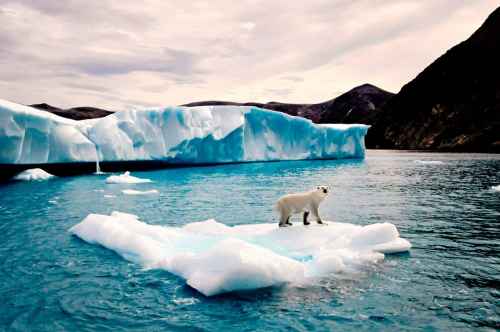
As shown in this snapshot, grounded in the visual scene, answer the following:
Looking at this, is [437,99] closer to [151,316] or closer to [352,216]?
[352,216]

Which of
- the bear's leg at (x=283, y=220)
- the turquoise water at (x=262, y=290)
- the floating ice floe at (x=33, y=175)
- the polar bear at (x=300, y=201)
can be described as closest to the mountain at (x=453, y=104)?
Answer: the floating ice floe at (x=33, y=175)

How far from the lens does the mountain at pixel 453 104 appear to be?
78537 millimetres

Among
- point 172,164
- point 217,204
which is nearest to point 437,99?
point 172,164

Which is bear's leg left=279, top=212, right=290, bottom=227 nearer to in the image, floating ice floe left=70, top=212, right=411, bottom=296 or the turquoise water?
floating ice floe left=70, top=212, right=411, bottom=296

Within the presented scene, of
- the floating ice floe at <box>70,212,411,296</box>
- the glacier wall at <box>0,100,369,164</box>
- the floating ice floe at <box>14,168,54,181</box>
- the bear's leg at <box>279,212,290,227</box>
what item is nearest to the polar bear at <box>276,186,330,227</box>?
the bear's leg at <box>279,212,290,227</box>

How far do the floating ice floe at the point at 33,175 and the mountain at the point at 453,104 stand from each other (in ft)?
222

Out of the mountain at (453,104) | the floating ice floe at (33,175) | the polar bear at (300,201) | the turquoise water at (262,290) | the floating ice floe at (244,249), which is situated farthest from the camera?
the mountain at (453,104)

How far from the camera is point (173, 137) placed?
35.8 metres

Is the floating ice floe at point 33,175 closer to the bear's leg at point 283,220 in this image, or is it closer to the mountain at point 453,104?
the bear's leg at point 283,220

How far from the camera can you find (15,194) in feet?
66.7

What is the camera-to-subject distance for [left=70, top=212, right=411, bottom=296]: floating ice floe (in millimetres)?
6309

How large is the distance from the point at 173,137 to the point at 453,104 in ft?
249

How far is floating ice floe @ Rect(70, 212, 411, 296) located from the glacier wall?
20.0 m

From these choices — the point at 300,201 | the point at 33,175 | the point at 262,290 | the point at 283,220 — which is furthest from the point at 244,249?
the point at 33,175
